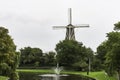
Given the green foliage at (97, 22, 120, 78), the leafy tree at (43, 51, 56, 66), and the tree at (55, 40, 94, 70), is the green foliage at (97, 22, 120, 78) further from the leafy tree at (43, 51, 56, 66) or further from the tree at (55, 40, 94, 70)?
the leafy tree at (43, 51, 56, 66)

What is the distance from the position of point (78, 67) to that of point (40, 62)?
28922mm

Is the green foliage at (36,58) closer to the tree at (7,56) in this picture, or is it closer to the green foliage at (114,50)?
the tree at (7,56)

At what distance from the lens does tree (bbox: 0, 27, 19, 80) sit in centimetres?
5975

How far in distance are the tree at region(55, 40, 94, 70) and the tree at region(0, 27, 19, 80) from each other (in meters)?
60.0

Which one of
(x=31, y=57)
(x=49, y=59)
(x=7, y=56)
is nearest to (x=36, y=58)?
(x=31, y=57)

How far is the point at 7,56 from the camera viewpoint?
59.7m

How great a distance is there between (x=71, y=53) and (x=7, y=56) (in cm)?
6696

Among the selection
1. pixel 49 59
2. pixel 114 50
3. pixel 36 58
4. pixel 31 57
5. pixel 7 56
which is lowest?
pixel 7 56

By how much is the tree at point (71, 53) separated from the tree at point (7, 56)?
197ft

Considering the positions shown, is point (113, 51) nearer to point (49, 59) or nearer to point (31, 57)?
point (49, 59)

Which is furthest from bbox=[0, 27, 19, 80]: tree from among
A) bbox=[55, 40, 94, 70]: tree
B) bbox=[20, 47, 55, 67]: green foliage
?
bbox=[20, 47, 55, 67]: green foliage

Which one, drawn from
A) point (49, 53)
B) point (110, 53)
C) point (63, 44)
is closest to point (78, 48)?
point (63, 44)

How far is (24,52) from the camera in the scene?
15188cm

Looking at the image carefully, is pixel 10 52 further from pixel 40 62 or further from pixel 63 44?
pixel 40 62
